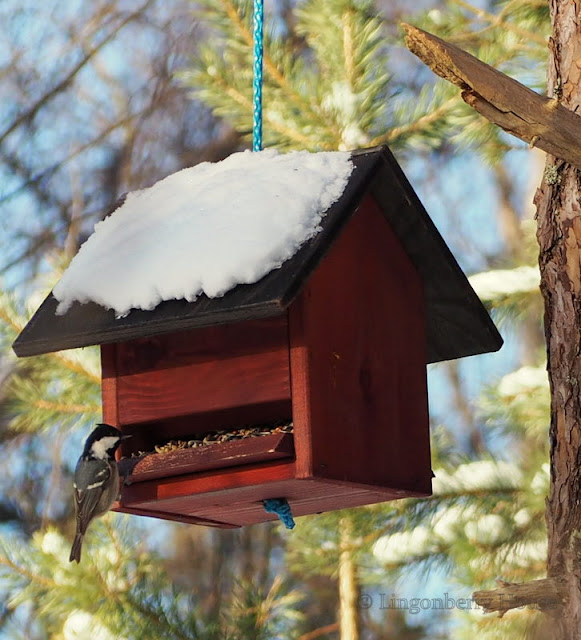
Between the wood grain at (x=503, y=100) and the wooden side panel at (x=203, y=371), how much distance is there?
62 cm

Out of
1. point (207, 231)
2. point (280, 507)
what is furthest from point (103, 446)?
point (207, 231)

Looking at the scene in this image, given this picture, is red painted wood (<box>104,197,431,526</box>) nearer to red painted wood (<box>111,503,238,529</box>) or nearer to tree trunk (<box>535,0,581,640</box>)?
red painted wood (<box>111,503,238,529</box>)

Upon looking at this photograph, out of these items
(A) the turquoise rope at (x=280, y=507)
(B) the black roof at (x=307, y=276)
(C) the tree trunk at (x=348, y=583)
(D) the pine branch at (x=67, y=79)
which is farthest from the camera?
(D) the pine branch at (x=67, y=79)

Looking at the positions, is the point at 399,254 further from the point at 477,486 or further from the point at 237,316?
the point at 477,486

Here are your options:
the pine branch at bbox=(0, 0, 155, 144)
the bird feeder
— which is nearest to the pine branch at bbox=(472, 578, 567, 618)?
the bird feeder

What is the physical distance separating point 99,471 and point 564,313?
1208 millimetres

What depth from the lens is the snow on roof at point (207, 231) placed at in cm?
255

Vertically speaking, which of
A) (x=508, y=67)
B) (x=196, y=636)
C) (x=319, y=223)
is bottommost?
(x=196, y=636)

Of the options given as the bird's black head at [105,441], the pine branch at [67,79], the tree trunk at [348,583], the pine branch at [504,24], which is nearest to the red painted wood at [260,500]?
the bird's black head at [105,441]

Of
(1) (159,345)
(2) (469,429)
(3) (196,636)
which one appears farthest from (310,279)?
(2) (469,429)

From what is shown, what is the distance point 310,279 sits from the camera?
2602 millimetres

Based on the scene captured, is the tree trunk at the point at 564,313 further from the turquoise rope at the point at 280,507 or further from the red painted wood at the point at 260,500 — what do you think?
the turquoise rope at the point at 280,507

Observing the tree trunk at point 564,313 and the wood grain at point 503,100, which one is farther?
the tree trunk at point 564,313

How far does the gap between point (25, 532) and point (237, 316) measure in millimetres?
5459
